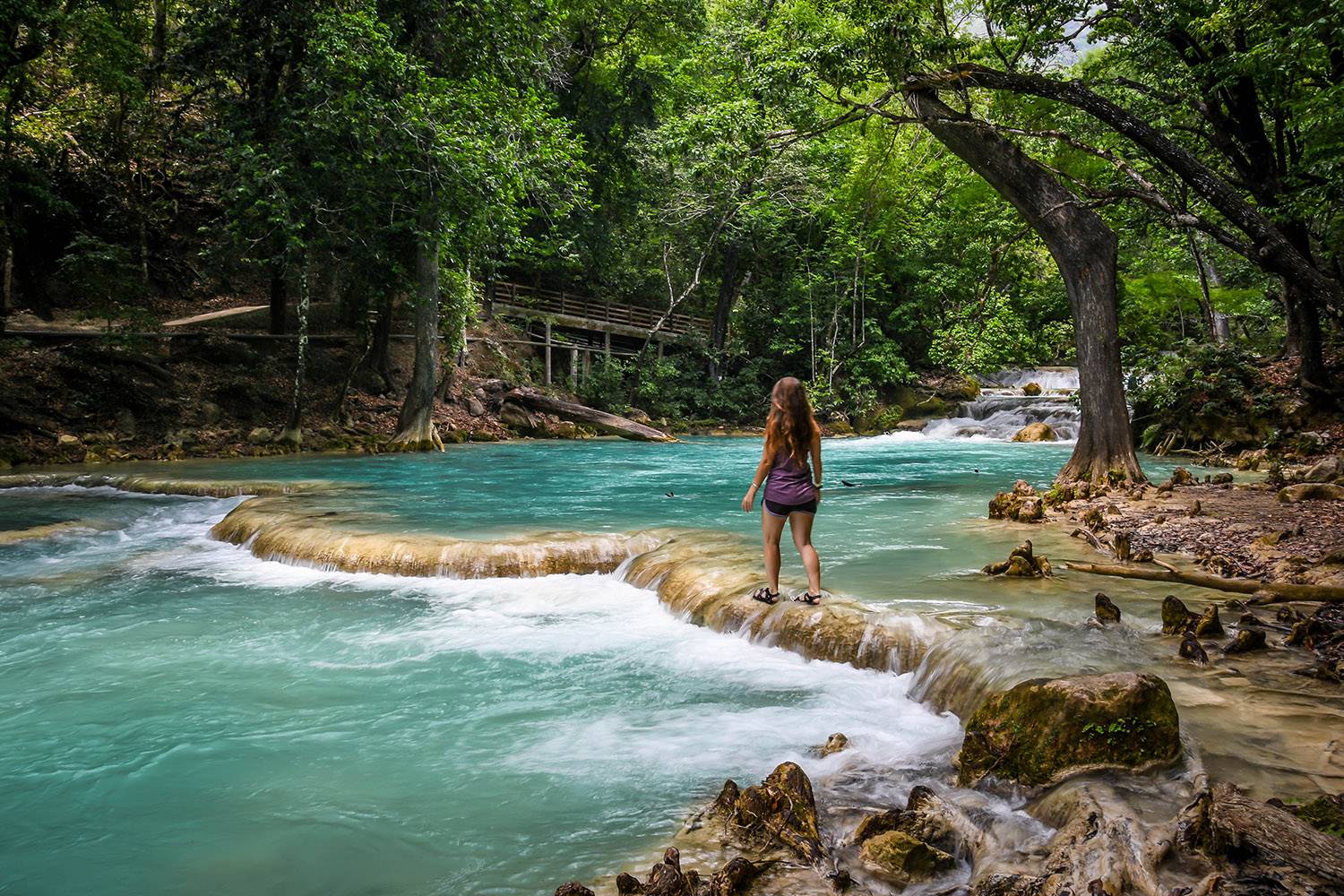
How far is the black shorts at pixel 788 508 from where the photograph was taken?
6012 millimetres

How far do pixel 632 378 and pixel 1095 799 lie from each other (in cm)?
2969

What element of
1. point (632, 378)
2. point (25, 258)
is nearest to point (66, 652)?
point (25, 258)

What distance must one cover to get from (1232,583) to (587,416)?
2232cm

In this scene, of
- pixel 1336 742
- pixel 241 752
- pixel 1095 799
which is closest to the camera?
pixel 1095 799

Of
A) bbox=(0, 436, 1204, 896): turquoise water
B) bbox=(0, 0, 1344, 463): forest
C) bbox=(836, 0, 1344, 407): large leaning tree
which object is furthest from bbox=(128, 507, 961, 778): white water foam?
bbox=(0, 0, 1344, 463): forest

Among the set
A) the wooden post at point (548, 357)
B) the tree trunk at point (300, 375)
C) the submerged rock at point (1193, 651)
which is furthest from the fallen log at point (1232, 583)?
the wooden post at point (548, 357)

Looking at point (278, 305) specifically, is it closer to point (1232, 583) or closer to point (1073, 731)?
point (1232, 583)

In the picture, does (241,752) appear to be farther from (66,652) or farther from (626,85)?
(626,85)

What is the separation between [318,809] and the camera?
13.3 feet

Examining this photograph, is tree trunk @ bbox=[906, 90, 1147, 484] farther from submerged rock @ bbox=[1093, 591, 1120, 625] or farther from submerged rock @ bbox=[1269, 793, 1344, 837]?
submerged rock @ bbox=[1269, 793, 1344, 837]

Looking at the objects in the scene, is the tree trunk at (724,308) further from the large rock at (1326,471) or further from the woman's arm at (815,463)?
the woman's arm at (815,463)

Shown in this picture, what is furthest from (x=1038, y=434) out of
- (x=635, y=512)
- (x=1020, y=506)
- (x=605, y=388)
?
(x=635, y=512)

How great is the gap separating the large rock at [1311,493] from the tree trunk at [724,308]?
24.8 m

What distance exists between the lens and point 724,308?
111ft
